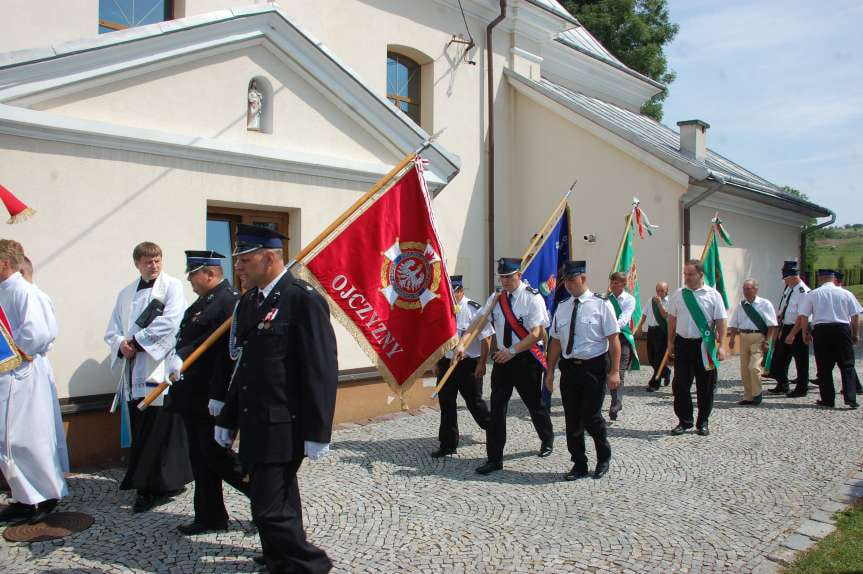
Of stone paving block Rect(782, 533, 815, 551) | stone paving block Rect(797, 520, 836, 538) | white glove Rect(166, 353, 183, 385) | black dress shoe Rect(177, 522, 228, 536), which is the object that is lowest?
stone paving block Rect(782, 533, 815, 551)

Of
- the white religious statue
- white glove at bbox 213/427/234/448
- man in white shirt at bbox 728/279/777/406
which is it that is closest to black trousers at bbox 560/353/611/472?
white glove at bbox 213/427/234/448

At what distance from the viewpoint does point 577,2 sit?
26.8 metres

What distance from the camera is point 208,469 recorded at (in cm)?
498

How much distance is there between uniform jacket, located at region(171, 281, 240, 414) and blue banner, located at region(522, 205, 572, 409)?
13.1ft

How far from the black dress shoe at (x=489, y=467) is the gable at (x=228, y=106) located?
4228 mm

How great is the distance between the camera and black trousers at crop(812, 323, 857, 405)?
9.89 meters

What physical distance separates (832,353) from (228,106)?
340 inches

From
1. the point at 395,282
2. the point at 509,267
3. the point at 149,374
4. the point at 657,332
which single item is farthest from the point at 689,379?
the point at 149,374

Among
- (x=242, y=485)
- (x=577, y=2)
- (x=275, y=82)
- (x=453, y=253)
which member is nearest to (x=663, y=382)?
(x=453, y=253)

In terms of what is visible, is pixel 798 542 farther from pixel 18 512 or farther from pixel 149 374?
pixel 18 512

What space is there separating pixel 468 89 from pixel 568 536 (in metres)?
10.8

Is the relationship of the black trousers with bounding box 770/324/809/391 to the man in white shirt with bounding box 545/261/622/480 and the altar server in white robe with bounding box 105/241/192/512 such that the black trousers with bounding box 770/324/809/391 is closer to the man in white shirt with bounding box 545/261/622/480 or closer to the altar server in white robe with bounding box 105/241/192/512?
the man in white shirt with bounding box 545/261/622/480

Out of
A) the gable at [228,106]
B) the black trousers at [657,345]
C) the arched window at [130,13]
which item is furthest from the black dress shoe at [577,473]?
the arched window at [130,13]

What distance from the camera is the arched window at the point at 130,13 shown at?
338 inches
